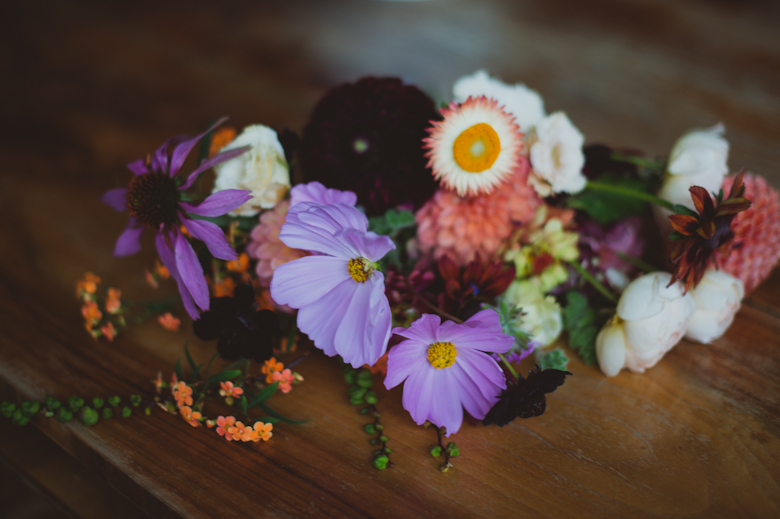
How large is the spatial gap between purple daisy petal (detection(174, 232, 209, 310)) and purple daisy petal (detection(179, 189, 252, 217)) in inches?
1.4

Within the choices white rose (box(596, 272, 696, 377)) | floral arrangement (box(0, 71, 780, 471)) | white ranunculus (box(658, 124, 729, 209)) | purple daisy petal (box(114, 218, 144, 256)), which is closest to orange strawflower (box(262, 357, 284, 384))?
floral arrangement (box(0, 71, 780, 471))

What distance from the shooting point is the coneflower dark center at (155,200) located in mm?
496

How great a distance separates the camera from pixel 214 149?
616 millimetres

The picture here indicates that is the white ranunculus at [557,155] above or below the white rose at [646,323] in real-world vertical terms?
above

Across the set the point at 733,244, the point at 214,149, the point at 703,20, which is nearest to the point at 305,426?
the point at 214,149

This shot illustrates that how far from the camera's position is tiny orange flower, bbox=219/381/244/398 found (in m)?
0.45

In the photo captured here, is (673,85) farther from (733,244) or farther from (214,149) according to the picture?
(214,149)

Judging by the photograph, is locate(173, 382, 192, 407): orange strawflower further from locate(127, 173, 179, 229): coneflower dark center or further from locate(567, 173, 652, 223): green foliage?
locate(567, 173, 652, 223): green foliage

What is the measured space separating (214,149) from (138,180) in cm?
13

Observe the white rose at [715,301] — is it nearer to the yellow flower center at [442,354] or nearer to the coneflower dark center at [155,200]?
the yellow flower center at [442,354]

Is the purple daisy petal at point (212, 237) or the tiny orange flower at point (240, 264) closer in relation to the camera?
the purple daisy petal at point (212, 237)

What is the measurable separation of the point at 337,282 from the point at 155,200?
21cm

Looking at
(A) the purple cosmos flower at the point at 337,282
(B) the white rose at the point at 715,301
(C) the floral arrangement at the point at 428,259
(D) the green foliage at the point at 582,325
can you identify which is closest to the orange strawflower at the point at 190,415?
(C) the floral arrangement at the point at 428,259

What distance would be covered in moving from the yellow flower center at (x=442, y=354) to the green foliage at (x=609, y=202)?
0.88ft
